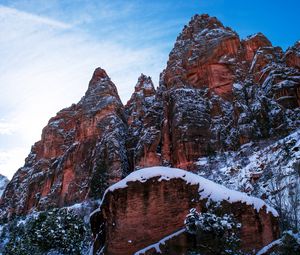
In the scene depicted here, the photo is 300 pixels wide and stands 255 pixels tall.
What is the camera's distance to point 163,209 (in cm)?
1642

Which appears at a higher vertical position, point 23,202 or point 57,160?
point 57,160

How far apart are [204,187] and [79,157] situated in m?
64.1

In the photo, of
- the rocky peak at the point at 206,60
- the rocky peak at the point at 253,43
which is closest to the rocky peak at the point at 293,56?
the rocky peak at the point at 253,43

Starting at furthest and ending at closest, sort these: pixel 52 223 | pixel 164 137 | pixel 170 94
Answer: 1. pixel 170 94
2. pixel 164 137
3. pixel 52 223

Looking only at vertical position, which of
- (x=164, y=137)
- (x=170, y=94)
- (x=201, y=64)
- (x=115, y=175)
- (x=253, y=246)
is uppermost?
(x=201, y=64)

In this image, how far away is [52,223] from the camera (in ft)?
94.9

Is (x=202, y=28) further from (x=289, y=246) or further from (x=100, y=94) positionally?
(x=289, y=246)

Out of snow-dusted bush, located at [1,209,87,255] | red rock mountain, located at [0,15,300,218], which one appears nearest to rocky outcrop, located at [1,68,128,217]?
red rock mountain, located at [0,15,300,218]

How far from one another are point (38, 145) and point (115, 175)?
4417 cm

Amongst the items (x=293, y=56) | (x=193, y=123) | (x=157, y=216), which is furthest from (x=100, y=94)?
(x=157, y=216)

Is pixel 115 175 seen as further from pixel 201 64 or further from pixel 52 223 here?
pixel 52 223

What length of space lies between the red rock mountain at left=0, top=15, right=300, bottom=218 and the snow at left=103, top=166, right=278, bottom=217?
3989cm

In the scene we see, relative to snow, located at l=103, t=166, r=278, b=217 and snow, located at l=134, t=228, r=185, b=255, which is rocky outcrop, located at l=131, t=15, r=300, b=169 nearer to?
snow, located at l=103, t=166, r=278, b=217

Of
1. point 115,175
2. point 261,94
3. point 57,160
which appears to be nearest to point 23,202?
point 57,160
